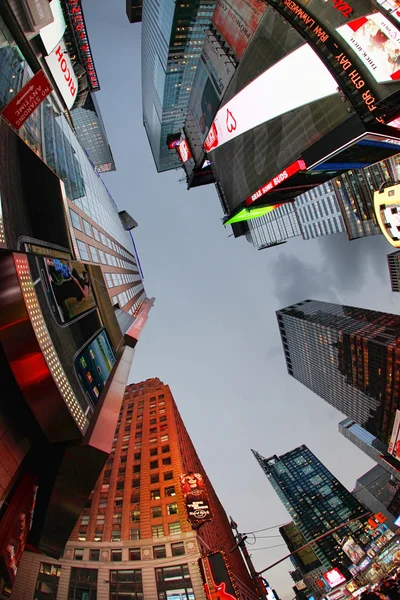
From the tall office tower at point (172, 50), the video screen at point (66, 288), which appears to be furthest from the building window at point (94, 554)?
the tall office tower at point (172, 50)

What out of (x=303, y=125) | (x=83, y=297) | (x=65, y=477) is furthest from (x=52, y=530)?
(x=303, y=125)

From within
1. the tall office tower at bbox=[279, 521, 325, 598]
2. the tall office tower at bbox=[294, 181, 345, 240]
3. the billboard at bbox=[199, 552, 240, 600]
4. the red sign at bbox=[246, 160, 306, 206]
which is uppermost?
the tall office tower at bbox=[294, 181, 345, 240]

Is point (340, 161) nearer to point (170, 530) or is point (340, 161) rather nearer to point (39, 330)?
point (39, 330)

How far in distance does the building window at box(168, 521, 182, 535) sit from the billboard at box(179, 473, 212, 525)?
7458 millimetres

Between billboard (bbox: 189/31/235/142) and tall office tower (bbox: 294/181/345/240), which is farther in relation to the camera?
tall office tower (bbox: 294/181/345/240)

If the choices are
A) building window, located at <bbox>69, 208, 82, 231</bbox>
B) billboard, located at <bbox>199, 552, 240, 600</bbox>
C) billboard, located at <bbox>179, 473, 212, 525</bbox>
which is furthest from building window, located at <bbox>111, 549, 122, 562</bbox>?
building window, located at <bbox>69, 208, 82, 231</bbox>

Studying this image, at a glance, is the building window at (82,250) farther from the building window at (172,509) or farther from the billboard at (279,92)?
the building window at (172,509)

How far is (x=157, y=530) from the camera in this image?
30.0 meters

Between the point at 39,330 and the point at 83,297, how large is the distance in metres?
8.48

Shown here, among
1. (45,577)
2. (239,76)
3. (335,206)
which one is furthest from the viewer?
(335,206)

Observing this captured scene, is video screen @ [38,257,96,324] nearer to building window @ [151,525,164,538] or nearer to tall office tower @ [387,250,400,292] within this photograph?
building window @ [151,525,164,538]

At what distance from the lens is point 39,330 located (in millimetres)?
14766

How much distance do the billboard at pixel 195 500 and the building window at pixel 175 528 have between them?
7458 mm

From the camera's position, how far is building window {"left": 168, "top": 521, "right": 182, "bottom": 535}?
29.5m
